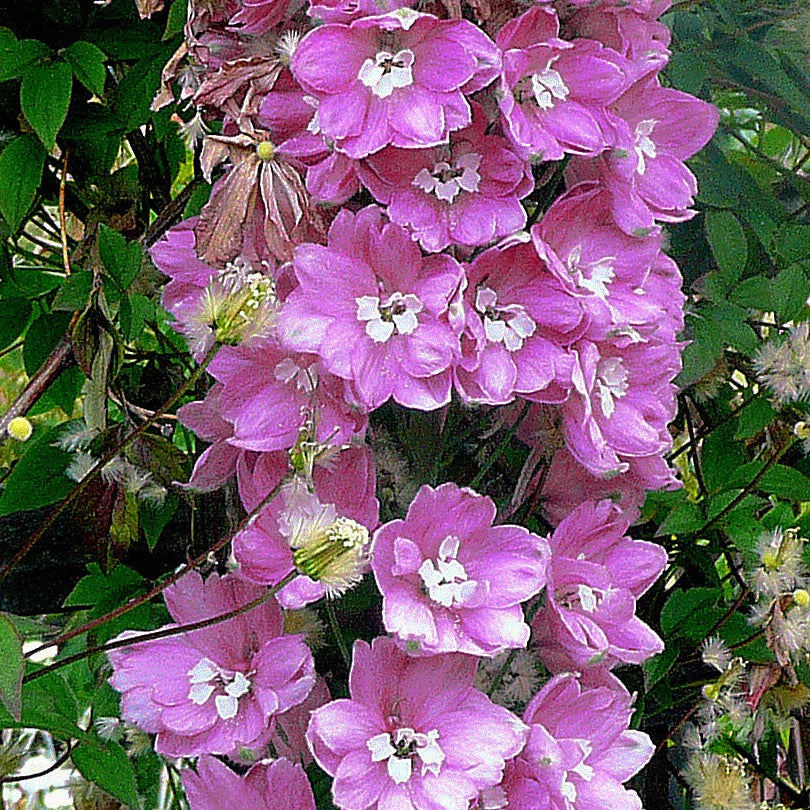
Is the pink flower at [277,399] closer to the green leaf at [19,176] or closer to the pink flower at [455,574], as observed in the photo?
the pink flower at [455,574]

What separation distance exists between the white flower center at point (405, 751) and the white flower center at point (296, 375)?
0.14 metres

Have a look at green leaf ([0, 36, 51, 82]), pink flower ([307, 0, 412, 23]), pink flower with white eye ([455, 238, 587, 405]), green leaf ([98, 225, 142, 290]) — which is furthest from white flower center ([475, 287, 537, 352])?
green leaf ([0, 36, 51, 82])

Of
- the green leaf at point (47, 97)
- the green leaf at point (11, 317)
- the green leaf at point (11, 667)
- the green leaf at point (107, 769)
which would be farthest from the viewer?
the green leaf at point (11, 317)

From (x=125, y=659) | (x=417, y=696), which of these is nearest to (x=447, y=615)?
(x=417, y=696)

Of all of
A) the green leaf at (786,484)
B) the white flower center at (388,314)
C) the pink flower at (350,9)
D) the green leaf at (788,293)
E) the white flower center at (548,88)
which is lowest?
the green leaf at (786,484)

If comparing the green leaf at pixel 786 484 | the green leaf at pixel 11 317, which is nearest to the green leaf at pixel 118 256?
the green leaf at pixel 11 317

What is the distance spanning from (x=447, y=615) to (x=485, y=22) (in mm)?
229

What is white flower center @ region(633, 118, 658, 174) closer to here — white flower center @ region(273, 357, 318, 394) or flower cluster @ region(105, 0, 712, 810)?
flower cluster @ region(105, 0, 712, 810)

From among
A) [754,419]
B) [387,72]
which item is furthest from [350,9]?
[754,419]

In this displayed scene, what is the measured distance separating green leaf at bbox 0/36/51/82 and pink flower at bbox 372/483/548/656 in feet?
1.20

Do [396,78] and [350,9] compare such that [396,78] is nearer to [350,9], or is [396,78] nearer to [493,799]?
[350,9]

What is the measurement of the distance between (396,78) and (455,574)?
0.19m

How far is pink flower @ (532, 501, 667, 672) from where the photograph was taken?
0.48 meters

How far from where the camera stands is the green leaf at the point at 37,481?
0.64 meters
